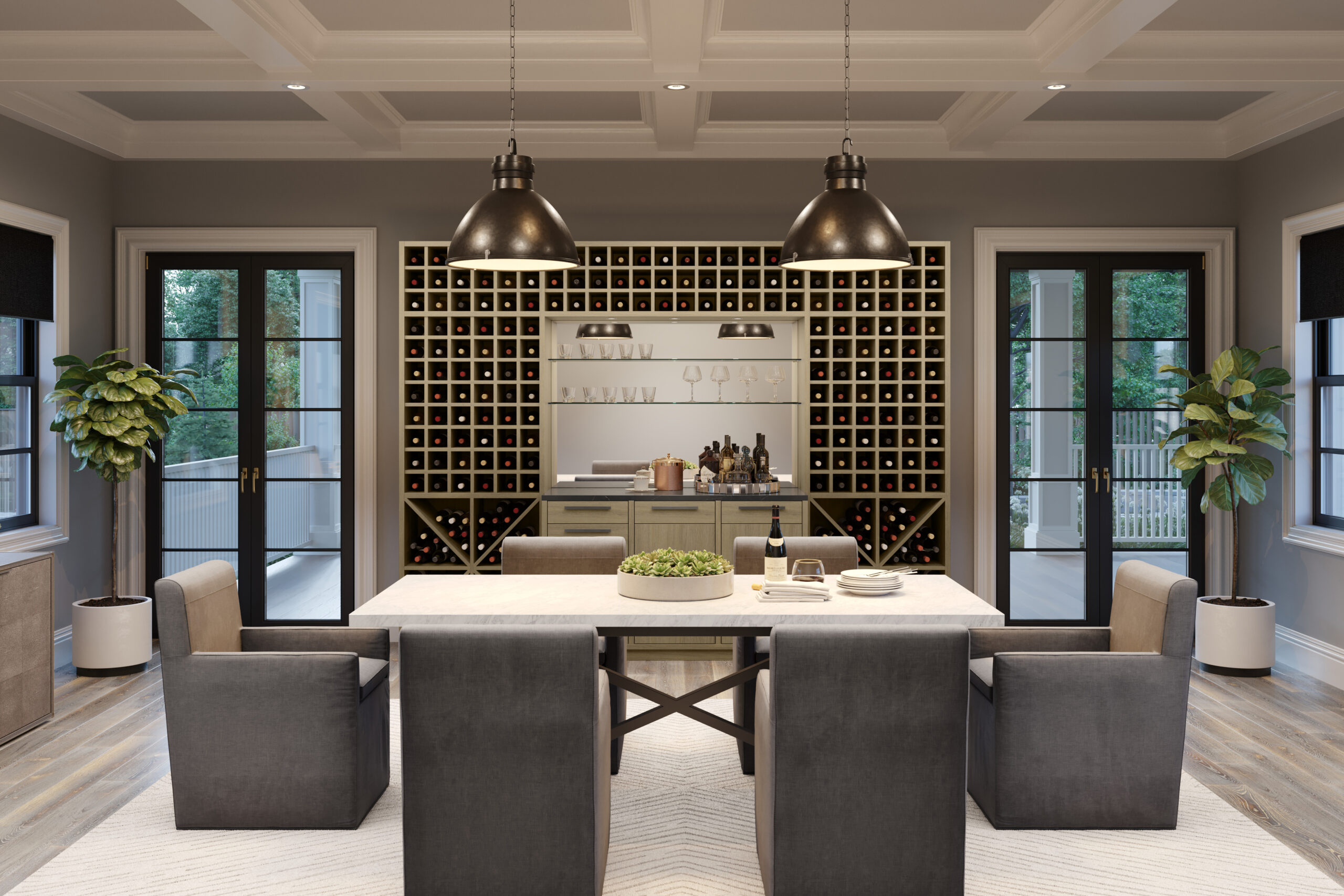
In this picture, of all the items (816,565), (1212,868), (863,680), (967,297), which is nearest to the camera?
(863,680)

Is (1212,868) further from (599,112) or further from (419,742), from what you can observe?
(599,112)

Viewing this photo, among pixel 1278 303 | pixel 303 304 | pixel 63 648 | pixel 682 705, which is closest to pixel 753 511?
pixel 682 705

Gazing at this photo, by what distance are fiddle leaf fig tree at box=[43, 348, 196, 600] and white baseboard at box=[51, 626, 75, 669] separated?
0.48 m

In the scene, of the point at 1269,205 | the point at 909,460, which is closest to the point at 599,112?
the point at 909,460

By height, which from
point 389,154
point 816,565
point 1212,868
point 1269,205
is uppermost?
point 389,154

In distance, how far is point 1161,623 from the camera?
320 cm

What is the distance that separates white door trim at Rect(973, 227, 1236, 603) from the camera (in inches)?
229

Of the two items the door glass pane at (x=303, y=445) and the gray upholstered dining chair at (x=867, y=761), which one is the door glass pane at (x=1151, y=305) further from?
the door glass pane at (x=303, y=445)

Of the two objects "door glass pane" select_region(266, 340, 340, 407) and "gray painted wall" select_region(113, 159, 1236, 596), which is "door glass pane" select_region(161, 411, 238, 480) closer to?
"door glass pane" select_region(266, 340, 340, 407)

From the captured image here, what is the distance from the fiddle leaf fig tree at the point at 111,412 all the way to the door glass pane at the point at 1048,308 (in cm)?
462

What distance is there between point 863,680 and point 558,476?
371 cm

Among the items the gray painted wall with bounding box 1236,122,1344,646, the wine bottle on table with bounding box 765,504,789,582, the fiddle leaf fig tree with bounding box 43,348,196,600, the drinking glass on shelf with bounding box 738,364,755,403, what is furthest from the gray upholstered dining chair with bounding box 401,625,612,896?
the gray painted wall with bounding box 1236,122,1344,646

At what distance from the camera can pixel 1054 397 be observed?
593 cm

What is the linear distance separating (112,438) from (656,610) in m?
3.37
